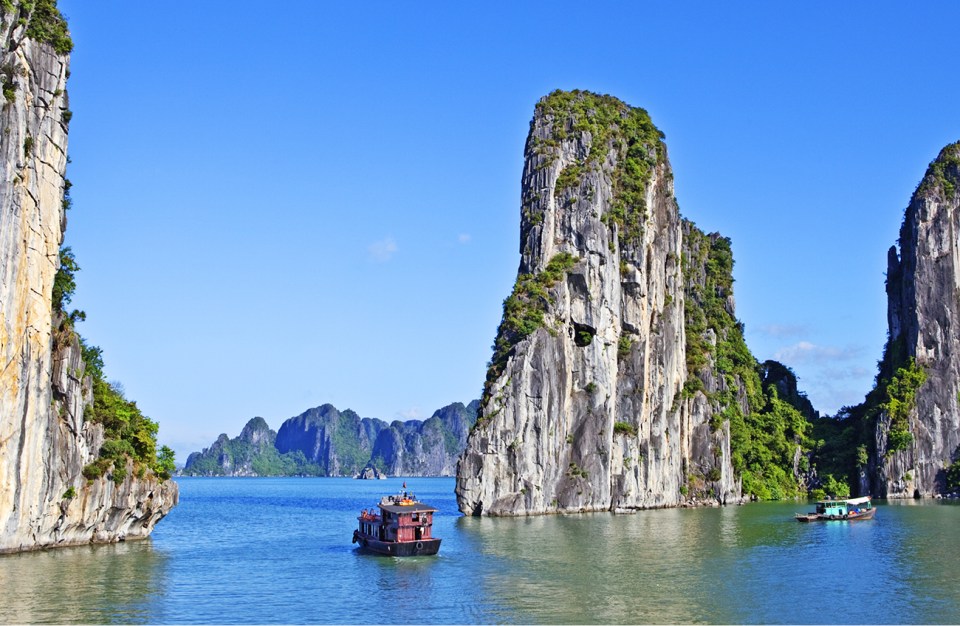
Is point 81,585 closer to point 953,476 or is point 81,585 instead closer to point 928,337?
point 953,476

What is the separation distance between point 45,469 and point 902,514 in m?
63.0

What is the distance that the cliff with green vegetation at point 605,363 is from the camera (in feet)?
259

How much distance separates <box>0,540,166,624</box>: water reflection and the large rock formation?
84.7 meters

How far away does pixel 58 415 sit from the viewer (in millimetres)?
46812

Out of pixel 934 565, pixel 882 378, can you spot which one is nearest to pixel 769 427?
pixel 882 378

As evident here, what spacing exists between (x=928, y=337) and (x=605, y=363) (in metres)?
47.2

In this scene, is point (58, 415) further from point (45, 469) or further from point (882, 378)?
point (882, 378)

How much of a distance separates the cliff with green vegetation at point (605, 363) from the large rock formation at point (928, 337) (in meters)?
12.3

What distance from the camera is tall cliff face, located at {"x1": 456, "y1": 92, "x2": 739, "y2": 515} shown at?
258ft

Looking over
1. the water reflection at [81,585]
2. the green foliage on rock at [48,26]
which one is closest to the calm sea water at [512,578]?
the water reflection at [81,585]

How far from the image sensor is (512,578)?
43.7 metres

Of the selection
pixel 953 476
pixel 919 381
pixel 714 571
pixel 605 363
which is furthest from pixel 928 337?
pixel 714 571

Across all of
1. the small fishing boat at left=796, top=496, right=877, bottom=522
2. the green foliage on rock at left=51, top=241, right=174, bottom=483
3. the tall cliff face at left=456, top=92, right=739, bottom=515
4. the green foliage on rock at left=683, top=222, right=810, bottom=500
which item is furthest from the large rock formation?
the green foliage on rock at left=51, top=241, right=174, bottom=483

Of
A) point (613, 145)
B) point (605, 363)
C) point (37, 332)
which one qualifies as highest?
point (613, 145)
